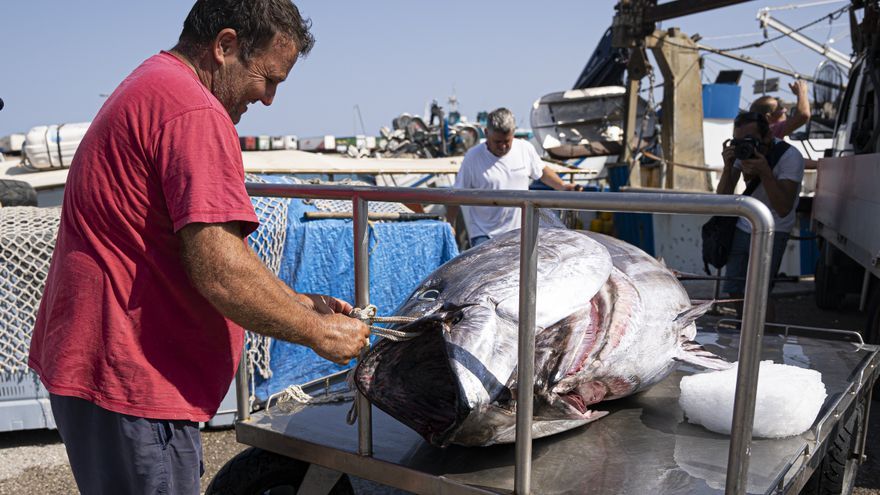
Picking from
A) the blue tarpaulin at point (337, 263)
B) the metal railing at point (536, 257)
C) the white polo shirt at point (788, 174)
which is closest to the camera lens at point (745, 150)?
the white polo shirt at point (788, 174)

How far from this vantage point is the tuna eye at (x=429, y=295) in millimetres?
2310

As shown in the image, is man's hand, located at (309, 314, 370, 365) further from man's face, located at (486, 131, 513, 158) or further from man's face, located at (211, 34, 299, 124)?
man's face, located at (486, 131, 513, 158)

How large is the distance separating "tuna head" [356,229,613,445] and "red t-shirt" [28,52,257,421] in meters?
0.55

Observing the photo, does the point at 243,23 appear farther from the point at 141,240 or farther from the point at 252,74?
the point at 141,240

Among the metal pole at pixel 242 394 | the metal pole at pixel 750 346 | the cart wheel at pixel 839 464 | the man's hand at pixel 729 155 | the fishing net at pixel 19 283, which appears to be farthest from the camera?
the man's hand at pixel 729 155

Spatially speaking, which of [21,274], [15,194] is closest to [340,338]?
[21,274]

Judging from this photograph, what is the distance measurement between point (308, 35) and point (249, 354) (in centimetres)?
279

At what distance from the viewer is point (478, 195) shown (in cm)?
187

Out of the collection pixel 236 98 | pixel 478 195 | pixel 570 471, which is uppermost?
pixel 236 98

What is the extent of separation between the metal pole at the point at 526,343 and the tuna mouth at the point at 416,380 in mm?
227

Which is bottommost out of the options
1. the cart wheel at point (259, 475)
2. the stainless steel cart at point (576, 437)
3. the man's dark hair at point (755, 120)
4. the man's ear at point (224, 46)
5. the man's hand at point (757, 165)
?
the cart wheel at point (259, 475)

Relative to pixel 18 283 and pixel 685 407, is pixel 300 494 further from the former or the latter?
pixel 18 283

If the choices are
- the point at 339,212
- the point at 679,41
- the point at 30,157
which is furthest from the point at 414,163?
the point at 339,212

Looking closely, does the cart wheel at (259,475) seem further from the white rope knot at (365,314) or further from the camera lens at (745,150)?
the camera lens at (745,150)
